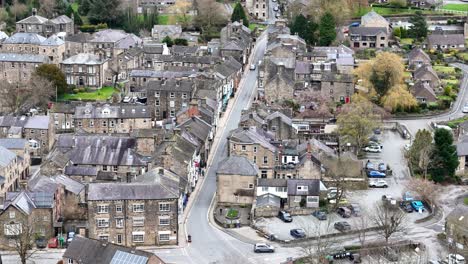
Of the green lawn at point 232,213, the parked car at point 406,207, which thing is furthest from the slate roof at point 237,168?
the parked car at point 406,207

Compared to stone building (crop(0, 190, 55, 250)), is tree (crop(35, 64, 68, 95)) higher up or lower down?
higher up

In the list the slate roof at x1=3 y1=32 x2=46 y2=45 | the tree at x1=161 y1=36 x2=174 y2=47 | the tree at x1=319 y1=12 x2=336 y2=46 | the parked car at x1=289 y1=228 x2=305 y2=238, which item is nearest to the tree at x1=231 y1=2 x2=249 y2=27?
the tree at x1=161 y1=36 x2=174 y2=47

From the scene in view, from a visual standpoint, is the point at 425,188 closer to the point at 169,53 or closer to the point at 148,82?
the point at 148,82

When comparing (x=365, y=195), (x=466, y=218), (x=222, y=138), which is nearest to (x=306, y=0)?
(x=222, y=138)

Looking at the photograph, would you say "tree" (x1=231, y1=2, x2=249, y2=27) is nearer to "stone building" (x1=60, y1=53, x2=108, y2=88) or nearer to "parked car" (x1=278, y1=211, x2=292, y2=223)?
"stone building" (x1=60, y1=53, x2=108, y2=88)

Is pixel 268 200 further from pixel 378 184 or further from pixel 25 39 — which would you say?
pixel 25 39

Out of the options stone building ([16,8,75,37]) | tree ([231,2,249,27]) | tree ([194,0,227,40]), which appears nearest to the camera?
stone building ([16,8,75,37])

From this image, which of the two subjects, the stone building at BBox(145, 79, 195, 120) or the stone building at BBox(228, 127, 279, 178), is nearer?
the stone building at BBox(228, 127, 279, 178)
